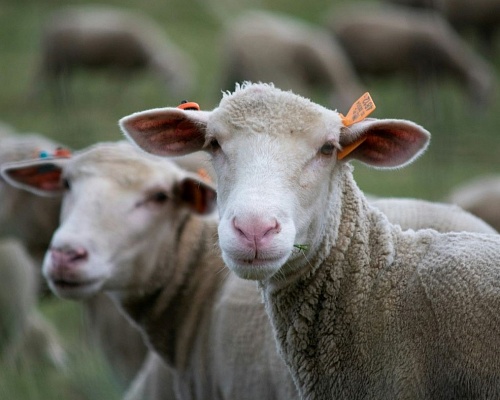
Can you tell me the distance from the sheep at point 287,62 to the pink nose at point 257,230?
36.9ft

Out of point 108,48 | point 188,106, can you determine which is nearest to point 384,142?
point 188,106

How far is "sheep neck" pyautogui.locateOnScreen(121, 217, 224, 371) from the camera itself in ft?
13.5

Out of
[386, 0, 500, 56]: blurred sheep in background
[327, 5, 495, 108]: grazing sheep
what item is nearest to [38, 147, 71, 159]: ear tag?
[327, 5, 495, 108]: grazing sheep

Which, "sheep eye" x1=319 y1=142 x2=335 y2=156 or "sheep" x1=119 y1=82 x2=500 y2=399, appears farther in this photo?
"sheep eye" x1=319 y1=142 x2=335 y2=156

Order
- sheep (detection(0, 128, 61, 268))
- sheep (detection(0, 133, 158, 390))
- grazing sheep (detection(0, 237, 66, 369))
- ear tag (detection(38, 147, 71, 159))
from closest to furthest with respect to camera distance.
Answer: ear tag (detection(38, 147, 71, 159))
sheep (detection(0, 133, 158, 390))
sheep (detection(0, 128, 61, 268))
grazing sheep (detection(0, 237, 66, 369))

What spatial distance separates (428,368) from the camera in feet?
9.05

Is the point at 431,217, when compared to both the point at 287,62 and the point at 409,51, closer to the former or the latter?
the point at 287,62

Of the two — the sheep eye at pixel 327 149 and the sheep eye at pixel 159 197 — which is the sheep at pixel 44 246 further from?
the sheep eye at pixel 327 149

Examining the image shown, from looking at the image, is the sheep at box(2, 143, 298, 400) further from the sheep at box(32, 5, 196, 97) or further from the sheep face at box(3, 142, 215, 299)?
the sheep at box(32, 5, 196, 97)

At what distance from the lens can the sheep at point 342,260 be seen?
2.70m

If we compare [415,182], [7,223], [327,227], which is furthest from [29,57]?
[327,227]

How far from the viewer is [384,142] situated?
3.12 m

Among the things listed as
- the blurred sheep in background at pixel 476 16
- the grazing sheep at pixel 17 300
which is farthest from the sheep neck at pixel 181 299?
the blurred sheep in background at pixel 476 16

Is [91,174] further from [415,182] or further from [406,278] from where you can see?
[415,182]
